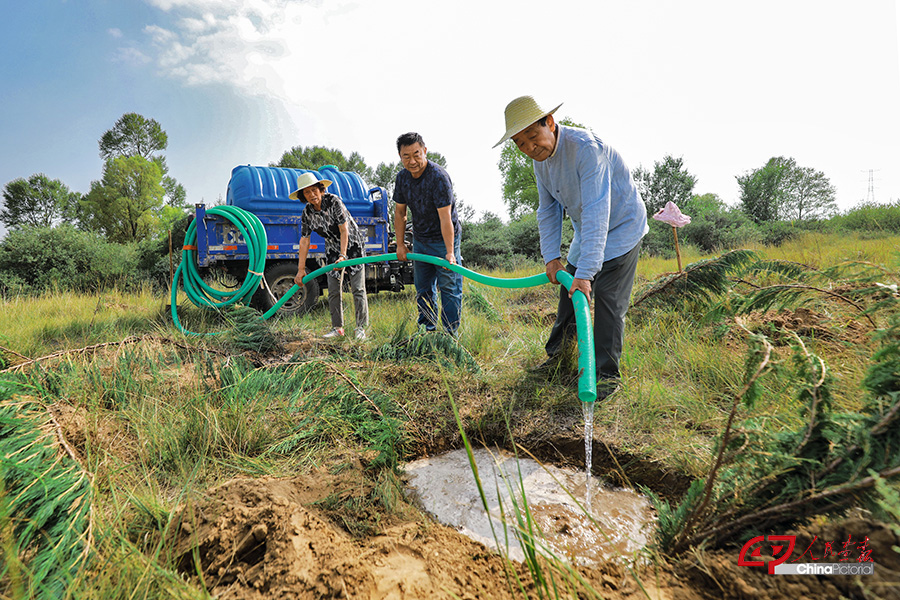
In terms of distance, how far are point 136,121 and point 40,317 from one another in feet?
108

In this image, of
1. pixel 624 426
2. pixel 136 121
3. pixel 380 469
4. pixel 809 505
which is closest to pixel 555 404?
pixel 624 426

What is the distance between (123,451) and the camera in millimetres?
2025

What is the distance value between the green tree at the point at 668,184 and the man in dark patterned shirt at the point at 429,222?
27.8m

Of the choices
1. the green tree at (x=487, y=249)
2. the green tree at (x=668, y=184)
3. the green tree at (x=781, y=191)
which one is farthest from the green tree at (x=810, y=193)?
the green tree at (x=487, y=249)

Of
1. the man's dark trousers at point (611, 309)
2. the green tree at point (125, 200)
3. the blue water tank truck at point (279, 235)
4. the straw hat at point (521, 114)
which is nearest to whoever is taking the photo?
the straw hat at point (521, 114)

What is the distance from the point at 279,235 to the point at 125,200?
2451 centimetres

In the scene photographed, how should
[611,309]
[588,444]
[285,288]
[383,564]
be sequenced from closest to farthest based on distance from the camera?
[383,564]
[588,444]
[611,309]
[285,288]

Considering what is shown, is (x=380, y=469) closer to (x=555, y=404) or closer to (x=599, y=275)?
(x=555, y=404)

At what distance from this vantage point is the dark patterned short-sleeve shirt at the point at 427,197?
409 centimetres

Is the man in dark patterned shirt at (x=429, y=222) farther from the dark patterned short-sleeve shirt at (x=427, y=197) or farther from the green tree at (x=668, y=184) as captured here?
the green tree at (x=668, y=184)

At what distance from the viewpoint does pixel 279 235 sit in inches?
262

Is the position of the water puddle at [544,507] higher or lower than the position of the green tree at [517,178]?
lower

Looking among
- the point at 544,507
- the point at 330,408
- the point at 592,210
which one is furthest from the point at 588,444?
the point at 330,408

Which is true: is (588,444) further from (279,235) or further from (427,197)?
(279,235)
